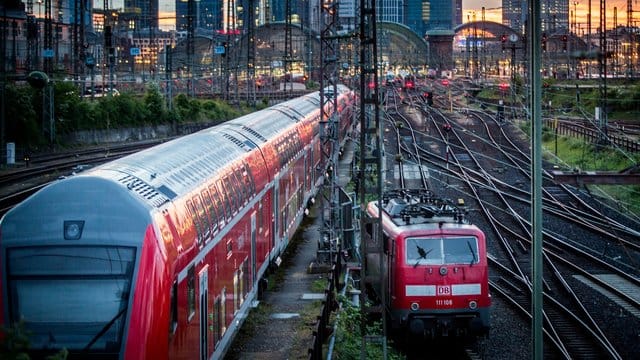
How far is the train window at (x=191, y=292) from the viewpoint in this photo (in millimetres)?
9555

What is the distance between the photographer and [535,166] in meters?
8.66

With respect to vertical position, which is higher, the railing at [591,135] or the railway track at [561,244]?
the railing at [591,135]

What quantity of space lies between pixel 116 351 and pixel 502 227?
→ 1950 centimetres

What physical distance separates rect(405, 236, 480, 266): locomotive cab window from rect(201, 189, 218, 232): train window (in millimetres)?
3885

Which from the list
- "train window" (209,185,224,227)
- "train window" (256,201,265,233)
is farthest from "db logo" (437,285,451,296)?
"train window" (209,185,224,227)

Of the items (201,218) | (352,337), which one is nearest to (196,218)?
(201,218)

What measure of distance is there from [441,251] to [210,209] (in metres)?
4.47

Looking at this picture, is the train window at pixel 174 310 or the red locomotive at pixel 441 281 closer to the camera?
the train window at pixel 174 310

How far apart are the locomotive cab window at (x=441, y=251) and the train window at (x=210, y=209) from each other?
3.88 m

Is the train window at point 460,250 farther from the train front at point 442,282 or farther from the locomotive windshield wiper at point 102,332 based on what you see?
the locomotive windshield wiper at point 102,332

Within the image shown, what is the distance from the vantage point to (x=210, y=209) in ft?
38.0

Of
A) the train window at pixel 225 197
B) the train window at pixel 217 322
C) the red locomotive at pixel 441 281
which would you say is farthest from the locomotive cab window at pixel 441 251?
the train window at pixel 217 322

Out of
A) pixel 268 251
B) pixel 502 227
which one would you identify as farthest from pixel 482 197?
pixel 268 251

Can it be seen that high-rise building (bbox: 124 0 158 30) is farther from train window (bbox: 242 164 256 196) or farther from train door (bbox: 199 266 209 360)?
train door (bbox: 199 266 209 360)
